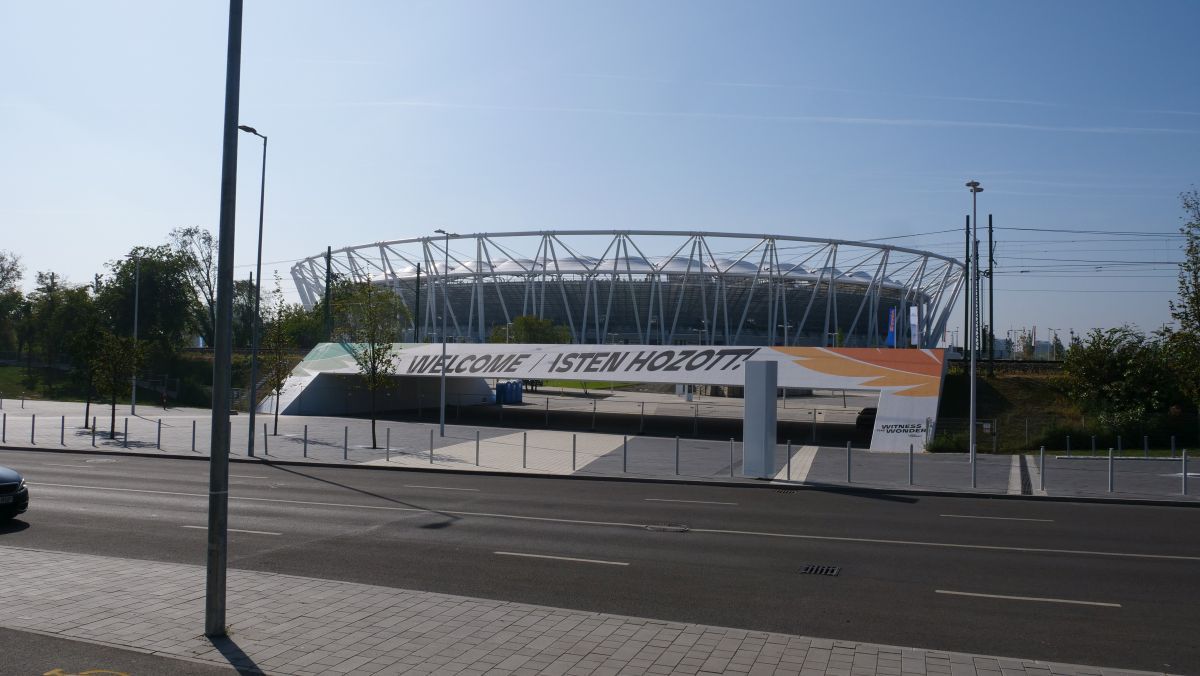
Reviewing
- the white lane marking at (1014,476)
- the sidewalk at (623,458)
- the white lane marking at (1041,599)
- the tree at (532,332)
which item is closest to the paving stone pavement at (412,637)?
the white lane marking at (1041,599)

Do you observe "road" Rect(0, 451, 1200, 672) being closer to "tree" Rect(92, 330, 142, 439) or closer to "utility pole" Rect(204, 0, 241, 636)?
"utility pole" Rect(204, 0, 241, 636)

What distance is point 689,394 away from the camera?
60.1 meters

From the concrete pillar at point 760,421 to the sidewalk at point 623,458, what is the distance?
54cm

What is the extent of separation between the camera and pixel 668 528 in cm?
1396

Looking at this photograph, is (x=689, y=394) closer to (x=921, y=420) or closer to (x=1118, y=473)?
(x=921, y=420)

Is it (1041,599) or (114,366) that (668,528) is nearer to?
(1041,599)

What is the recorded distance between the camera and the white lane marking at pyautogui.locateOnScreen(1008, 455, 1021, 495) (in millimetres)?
19344

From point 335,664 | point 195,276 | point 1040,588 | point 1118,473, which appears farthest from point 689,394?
point 335,664

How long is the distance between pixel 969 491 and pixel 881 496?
7.13 feet

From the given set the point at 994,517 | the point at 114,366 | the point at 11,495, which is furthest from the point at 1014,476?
the point at 114,366

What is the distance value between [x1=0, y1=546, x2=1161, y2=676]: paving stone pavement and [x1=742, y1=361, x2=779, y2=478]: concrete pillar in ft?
45.6

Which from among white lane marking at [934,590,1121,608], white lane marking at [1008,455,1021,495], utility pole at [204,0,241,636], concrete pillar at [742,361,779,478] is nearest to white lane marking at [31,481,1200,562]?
white lane marking at [934,590,1121,608]

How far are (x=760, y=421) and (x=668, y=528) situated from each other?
27.2ft

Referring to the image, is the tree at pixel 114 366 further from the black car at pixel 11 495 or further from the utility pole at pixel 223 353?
the utility pole at pixel 223 353
